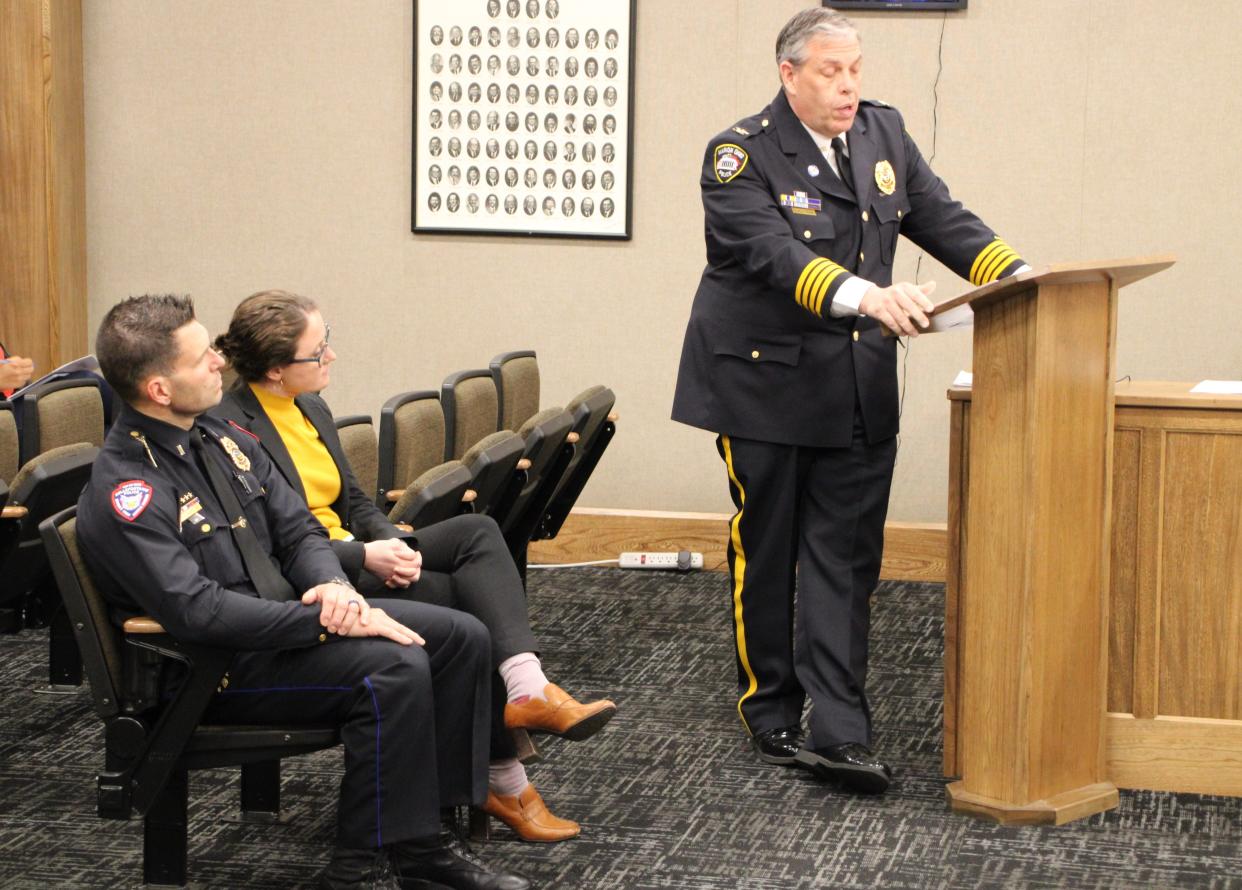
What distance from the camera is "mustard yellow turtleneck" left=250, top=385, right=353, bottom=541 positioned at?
316 cm

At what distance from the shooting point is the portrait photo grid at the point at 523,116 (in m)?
5.85

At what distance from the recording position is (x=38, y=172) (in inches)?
233

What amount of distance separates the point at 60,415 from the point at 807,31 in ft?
6.82

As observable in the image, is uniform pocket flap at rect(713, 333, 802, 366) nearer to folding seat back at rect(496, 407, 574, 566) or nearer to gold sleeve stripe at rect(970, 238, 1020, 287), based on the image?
gold sleeve stripe at rect(970, 238, 1020, 287)

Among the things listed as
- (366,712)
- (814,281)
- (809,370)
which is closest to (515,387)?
(809,370)

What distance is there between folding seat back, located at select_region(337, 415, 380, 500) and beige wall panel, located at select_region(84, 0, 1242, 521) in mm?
2109

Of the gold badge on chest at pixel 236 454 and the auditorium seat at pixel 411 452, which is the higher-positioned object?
the gold badge on chest at pixel 236 454

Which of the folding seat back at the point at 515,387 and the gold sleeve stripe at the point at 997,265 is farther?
the folding seat back at the point at 515,387

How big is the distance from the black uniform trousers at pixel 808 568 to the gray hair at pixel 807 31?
2.70ft

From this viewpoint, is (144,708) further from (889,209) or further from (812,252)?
(889,209)

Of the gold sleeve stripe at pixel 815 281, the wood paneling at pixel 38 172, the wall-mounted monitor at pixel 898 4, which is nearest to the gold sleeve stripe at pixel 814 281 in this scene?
the gold sleeve stripe at pixel 815 281

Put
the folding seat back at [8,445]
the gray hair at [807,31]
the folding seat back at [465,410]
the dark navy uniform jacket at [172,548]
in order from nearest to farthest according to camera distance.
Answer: the dark navy uniform jacket at [172,548] → the gray hair at [807,31] → the folding seat back at [8,445] → the folding seat back at [465,410]

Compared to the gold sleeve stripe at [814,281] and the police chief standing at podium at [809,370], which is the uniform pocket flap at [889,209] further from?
the gold sleeve stripe at [814,281]

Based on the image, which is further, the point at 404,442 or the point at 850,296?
the point at 404,442
